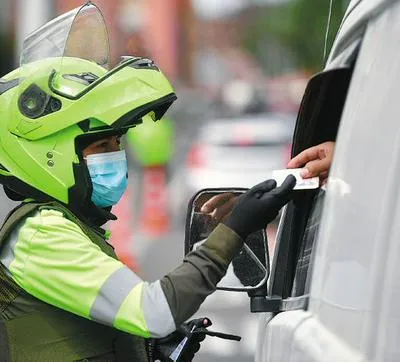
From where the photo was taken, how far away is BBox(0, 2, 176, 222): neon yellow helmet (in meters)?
3.11

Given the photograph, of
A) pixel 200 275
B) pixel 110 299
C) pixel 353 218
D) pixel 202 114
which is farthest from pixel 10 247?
pixel 202 114

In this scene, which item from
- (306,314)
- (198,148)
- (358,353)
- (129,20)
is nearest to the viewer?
(358,353)

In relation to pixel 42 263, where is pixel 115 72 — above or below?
above

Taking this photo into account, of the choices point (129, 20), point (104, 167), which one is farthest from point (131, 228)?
point (129, 20)

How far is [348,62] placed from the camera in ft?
9.64

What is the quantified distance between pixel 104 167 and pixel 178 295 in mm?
462

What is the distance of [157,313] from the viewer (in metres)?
2.93

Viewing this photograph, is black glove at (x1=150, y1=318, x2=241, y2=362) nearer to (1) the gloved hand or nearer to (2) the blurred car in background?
(1) the gloved hand

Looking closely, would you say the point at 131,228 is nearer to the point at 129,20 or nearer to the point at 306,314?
the point at 306,314

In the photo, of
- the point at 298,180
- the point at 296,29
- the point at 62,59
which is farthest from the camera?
the point at 296,29

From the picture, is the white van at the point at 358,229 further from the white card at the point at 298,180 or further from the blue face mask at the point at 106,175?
the blue face mask at the point at 106,175

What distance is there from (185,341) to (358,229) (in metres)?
1.16

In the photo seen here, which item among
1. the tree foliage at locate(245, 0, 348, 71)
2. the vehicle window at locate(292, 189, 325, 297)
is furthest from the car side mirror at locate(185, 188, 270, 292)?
the tree foliage at locate(245, 0, 348, 71)

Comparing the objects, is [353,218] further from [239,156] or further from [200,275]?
[239,156]
